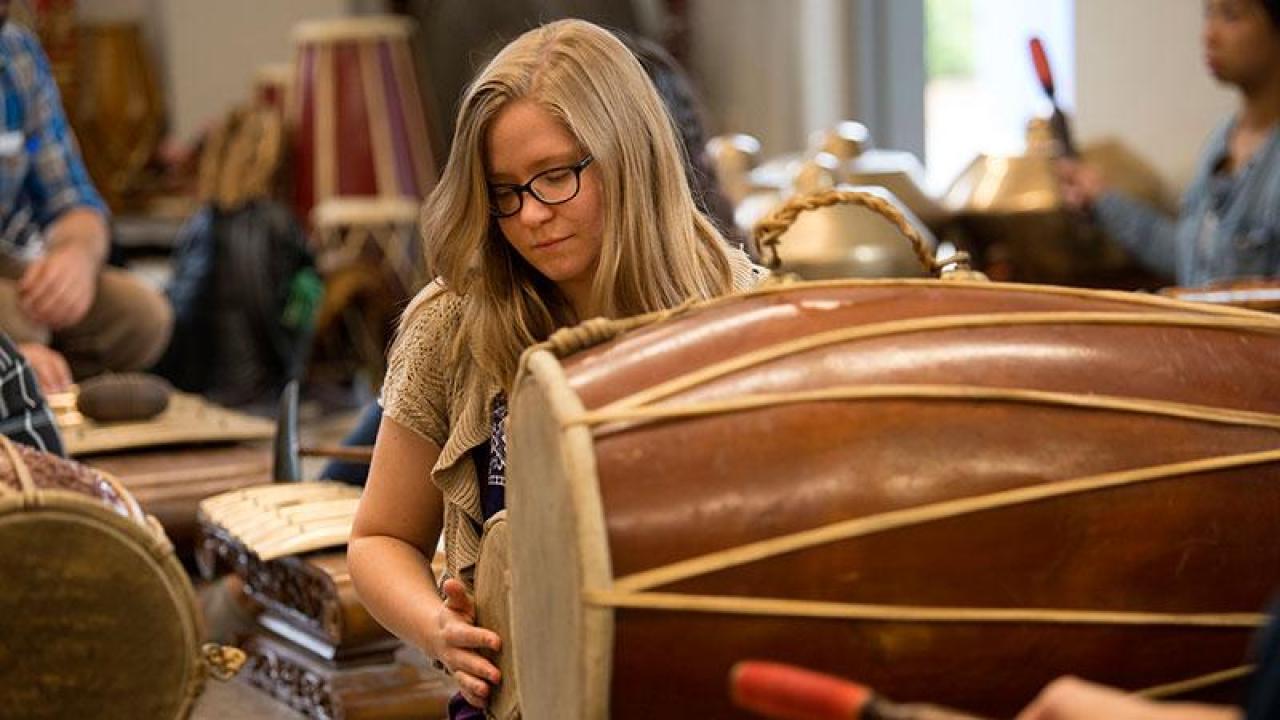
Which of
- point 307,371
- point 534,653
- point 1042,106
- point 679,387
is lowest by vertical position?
point 307,371

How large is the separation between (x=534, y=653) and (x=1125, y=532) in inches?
17.6

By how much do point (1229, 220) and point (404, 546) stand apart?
2.57m

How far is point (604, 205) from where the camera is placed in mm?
1887

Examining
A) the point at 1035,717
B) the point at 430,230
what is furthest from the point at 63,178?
the point at 1035,717

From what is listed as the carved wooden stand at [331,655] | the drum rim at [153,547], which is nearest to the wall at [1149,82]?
the carved wooden stand at [331,655]

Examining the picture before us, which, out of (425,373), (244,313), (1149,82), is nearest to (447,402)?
(425,373)

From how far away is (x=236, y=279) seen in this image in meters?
6.12

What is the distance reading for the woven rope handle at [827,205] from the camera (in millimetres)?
1692

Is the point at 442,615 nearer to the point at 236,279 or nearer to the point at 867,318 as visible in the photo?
the point at 867,318

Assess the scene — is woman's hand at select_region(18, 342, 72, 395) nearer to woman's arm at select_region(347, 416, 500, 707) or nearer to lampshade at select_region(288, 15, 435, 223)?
woman's arm at select_region(347, 416, 500, 707)

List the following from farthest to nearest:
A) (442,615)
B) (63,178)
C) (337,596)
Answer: (63,178) < (337,596) < (442,615)

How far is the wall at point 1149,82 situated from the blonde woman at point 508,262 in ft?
10.7

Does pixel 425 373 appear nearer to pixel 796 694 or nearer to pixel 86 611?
pixel 86 611

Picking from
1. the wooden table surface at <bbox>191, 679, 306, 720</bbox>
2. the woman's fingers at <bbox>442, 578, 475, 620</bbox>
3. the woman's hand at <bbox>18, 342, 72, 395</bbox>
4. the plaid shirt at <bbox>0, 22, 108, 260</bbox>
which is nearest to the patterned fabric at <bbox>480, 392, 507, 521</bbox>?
the woman's fingers at <bbox>442, 578, 475, 620</bbox>
